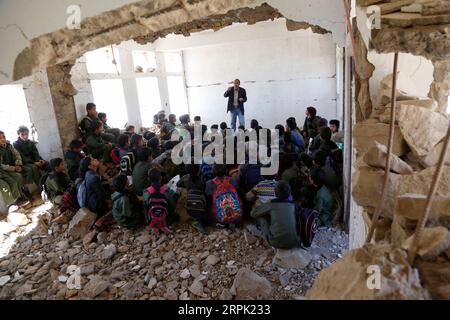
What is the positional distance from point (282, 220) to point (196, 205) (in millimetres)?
1147

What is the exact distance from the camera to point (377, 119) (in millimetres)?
2133

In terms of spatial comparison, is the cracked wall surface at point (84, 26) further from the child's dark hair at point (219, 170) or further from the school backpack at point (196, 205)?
the school backpack at point (196, 205)

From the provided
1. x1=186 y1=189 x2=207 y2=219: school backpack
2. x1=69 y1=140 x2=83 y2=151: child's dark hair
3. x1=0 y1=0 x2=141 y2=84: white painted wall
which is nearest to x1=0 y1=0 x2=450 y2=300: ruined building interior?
x1=0 y1=0 x2=141 y2=84: white painted wall

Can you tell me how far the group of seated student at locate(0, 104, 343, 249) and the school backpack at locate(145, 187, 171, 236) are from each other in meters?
0.01

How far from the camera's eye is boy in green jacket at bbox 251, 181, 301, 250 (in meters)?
3.11

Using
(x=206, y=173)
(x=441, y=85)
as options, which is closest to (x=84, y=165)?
(x=206, y=173)

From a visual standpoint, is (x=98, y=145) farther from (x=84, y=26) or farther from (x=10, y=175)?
(x=84, y=26)

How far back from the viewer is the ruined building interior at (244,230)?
121 centimetres

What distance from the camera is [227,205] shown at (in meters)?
3.75

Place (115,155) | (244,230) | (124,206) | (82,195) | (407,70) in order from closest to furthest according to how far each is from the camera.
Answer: (407,70) < (244,230) < (124,206) < (82,195) < (115,155)

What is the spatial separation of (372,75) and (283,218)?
59.2 inches

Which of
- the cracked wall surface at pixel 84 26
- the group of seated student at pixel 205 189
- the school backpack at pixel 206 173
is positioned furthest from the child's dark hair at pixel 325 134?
the cracked wall surface at pixel 84 26
